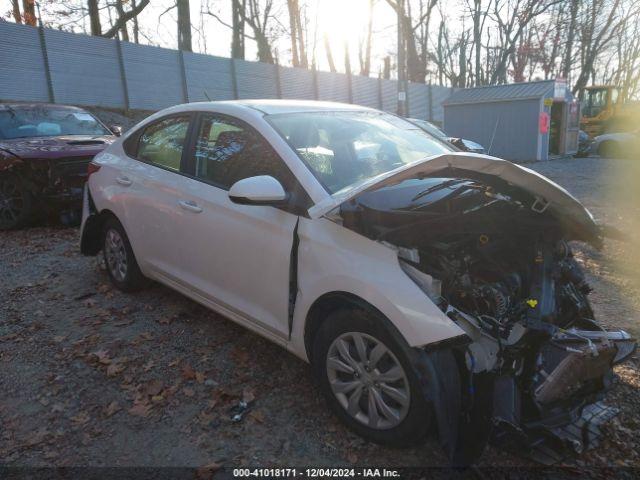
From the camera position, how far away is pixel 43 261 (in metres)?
5.80

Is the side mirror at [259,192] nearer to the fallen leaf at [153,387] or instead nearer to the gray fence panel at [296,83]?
the fallen leaf at [153,387]

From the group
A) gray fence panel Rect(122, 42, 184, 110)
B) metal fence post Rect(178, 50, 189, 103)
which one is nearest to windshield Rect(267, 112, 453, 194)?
gray fence panel Rect(122, 42, 184, 110)

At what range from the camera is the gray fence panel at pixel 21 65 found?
15.3 metres

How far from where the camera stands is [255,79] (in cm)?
2298

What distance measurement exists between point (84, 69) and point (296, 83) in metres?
10.4

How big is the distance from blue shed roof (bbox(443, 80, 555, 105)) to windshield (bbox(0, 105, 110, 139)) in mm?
14872

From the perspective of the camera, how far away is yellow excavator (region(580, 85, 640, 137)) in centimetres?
2373

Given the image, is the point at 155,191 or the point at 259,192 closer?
the point at 259,192

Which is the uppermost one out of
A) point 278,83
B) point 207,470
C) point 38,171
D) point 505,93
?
point 278,83

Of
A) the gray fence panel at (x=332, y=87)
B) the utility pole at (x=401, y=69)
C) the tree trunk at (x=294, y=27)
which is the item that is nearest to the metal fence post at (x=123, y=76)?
the utility pole at (x=401, y=69)

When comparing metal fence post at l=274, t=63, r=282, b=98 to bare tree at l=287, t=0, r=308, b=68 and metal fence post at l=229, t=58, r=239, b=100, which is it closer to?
metal fence post at l=229, t=58, r=239, b=100

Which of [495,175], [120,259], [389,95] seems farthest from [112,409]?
[389,95]

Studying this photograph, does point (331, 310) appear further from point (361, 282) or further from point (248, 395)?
point (248, 395)

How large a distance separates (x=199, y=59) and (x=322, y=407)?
2018 cm
